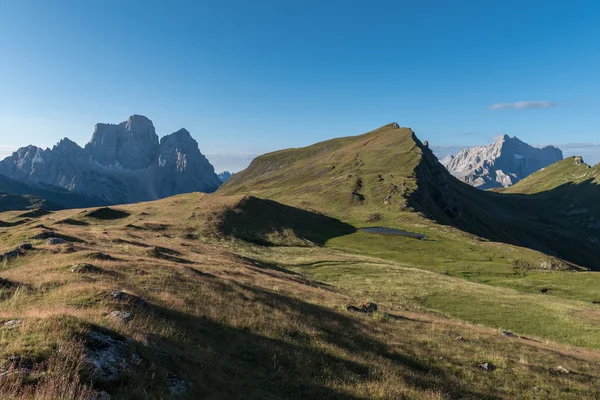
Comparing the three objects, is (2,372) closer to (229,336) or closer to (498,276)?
(229,336)

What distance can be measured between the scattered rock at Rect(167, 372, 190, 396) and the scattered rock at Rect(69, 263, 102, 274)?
57.4ft

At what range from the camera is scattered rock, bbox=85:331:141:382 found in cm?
1012

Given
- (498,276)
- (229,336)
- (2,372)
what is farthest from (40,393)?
(498,276)

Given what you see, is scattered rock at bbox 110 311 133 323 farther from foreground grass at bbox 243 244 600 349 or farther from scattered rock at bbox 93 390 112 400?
foreground grass at bbox 243 244 600 349

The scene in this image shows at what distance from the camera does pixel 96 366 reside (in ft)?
33.3

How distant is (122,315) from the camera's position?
51.9ft

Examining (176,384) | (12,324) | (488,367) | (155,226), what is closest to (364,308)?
(488,367)

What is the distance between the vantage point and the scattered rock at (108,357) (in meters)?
10.1

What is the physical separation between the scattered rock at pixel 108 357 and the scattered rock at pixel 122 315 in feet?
11.6

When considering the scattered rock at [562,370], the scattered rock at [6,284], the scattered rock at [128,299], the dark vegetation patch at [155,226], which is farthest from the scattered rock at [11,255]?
the dark vegetation patch at [155,226]

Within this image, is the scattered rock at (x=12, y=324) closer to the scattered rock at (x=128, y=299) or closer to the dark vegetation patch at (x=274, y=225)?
the scattered rock at (x=128, y=299)

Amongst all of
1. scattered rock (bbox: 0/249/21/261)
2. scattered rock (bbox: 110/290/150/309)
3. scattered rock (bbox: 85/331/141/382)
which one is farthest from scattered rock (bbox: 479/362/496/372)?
scattered rock (bbox: 0/249/21/261)

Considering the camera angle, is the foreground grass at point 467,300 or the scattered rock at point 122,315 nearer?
the scattered rock at point 122,315

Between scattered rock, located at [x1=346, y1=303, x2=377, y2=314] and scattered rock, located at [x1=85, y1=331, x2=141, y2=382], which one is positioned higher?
scattered rock, located at [x1=85, y1=331, x2=141, y2=382]
